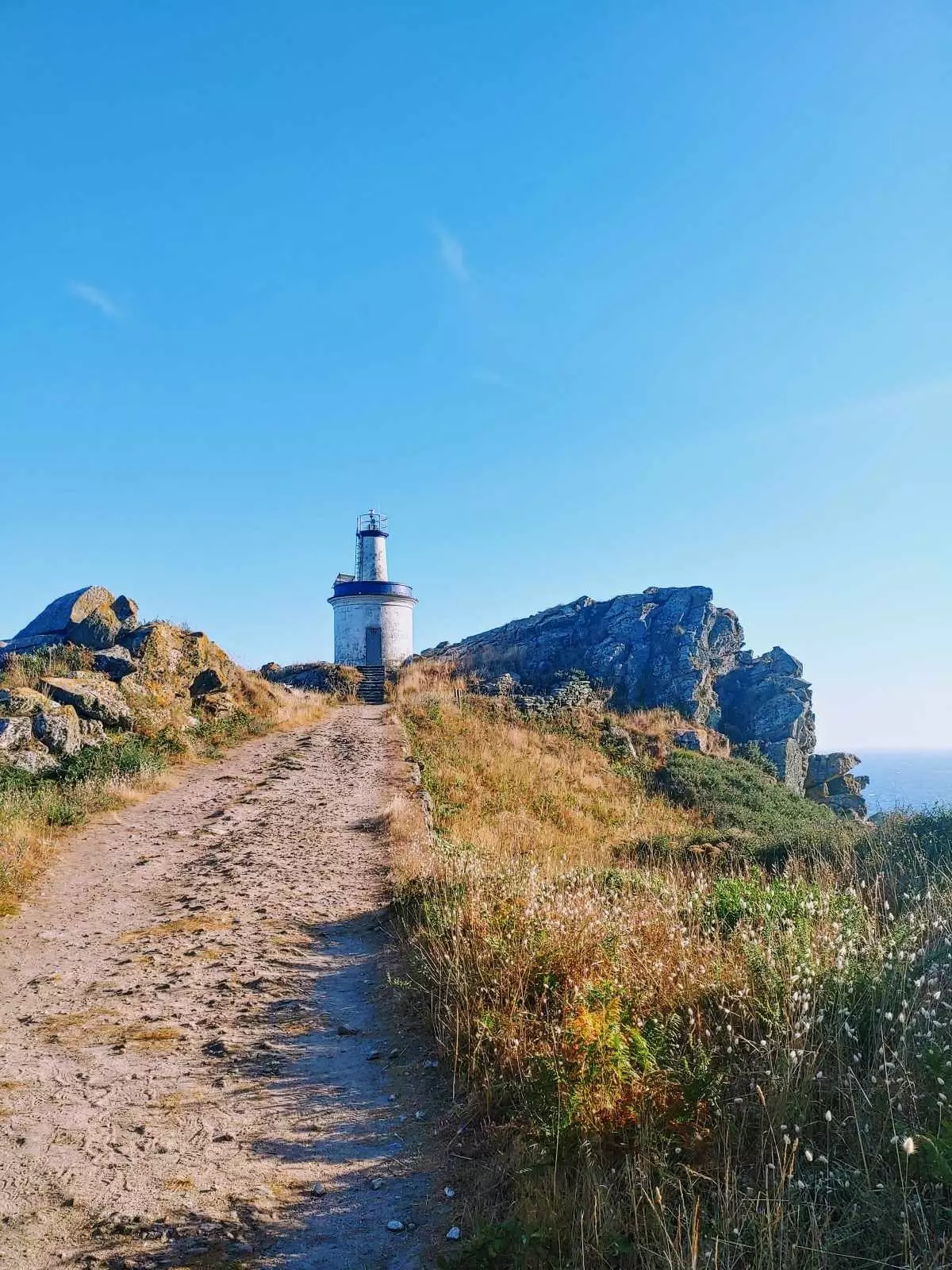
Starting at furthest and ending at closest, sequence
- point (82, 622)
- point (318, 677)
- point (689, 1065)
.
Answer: point (318, 677)
point (82, 622)
point (689, 1065)

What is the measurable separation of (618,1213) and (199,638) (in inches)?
796

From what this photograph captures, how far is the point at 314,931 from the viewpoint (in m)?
7.56

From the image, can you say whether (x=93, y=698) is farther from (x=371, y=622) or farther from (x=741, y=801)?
(x=371, y=622)

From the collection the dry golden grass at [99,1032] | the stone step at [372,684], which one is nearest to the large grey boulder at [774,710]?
the stone step at [372,684]

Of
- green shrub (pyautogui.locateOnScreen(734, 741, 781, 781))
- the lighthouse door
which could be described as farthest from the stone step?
green shrub (pyautogui.locateOnScreen(734, 741, 781, 781))

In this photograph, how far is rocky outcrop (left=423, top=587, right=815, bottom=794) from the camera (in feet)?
110

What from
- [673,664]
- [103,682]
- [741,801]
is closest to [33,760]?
[103,682]

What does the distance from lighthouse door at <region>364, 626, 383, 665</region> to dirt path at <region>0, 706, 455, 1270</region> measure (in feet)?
100

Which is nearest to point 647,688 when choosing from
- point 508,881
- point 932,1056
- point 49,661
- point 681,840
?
point 681,840

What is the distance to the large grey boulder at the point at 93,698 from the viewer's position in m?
14.4

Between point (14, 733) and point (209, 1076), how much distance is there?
31.3ft

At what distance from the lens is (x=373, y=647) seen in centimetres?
4050

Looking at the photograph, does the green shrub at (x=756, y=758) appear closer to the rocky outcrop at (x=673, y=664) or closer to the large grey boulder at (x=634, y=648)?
the rocky outcrop at (x=673, y=664)

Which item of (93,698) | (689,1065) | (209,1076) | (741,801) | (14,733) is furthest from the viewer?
(741,801)
